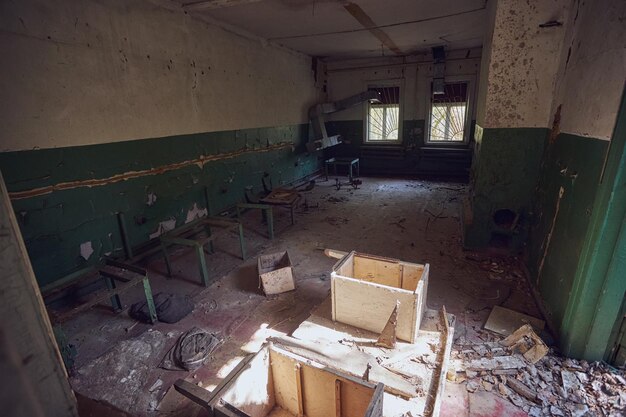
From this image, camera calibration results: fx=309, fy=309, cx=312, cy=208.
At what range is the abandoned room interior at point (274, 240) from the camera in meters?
1.89

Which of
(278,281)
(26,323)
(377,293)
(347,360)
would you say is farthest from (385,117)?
(26,323)

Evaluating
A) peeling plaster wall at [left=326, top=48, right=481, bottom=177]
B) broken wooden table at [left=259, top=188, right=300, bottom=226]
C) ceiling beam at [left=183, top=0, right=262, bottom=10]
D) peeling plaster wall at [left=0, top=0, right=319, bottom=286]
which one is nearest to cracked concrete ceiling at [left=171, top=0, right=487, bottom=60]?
ceiling beam at [left=183, top=0, right=262, bottom=10]

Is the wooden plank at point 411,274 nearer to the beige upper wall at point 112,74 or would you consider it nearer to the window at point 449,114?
the beige upper wall at point 112,74

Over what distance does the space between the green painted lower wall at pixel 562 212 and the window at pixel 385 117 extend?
226 inches

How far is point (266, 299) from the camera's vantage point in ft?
10.5

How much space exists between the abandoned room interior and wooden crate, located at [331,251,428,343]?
0.02m

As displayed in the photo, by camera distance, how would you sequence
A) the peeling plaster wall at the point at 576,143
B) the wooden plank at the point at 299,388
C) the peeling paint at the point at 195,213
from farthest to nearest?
the peeling paint at the point at 195,213 → the peeling plaster wall at the point at 576,143 → the wooden plank at the point at 299,388

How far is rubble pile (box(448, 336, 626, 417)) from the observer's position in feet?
6.27

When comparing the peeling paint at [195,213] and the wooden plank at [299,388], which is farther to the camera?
the peeling paint at [195,213]

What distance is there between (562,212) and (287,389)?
2.58 metres

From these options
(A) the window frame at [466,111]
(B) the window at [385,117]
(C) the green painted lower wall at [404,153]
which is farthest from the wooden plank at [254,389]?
(B) the window at [385,117]

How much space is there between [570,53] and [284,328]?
3574mm

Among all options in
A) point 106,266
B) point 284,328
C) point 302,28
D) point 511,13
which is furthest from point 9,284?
point 302,28

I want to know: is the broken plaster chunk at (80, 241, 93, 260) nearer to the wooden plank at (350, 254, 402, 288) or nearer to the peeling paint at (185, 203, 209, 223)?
the peeling paint at (185, 203, 209, 223)
